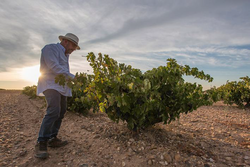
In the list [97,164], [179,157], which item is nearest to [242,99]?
[179,157]

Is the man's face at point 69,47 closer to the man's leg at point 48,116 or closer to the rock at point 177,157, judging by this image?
the man's leg at point 48,116

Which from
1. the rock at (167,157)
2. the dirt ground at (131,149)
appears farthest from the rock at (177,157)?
the rock at (167,157)

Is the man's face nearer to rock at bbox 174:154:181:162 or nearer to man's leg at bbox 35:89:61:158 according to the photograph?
man's leg at bbox 35:89:61:158

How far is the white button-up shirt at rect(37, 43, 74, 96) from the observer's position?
3148 millimetres

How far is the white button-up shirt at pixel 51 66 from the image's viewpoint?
124 inches

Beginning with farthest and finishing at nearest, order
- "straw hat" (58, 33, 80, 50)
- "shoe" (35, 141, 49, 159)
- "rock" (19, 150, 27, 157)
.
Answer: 1. "straw hat" (58, 33, 80, 50)
2. "rock" (19, 150, 27, 157)
3. "shoe" (35, 141, 49, 159)

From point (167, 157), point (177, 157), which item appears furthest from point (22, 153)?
point (177, 157)

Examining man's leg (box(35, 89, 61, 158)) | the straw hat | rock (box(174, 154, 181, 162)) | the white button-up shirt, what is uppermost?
the straw hat

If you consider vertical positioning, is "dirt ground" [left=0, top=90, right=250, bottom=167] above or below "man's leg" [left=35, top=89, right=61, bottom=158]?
below

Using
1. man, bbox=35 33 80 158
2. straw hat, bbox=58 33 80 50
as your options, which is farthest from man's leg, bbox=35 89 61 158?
straw hat, bbox=58 33 80 50

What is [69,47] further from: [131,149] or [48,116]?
[131,149]

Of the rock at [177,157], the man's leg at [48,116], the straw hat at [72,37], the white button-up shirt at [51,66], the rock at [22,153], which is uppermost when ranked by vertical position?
the straw hat at [72,37]

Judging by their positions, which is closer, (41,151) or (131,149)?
(41,151)

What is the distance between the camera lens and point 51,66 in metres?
3.13
